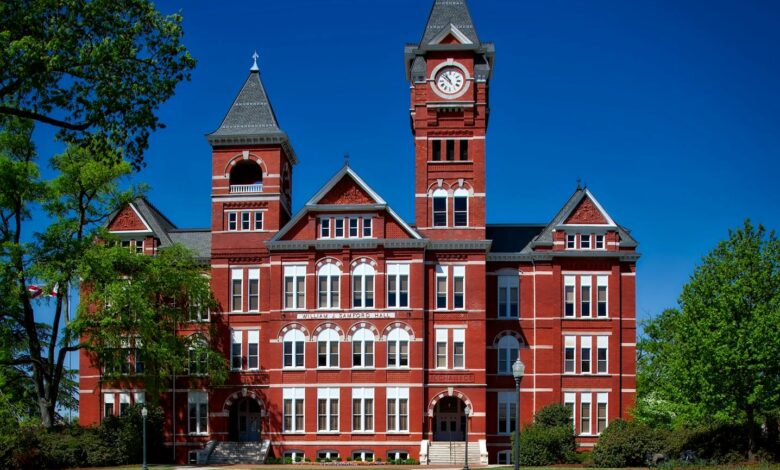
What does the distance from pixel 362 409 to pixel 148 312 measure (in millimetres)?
13864

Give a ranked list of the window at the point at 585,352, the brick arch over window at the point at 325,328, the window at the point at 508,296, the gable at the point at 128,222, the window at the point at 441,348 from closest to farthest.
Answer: the brick arch over window at the point at 325,328
the window at the point at 441,348
the window at the point at 585,352
the window at the point at 508,296
the gable at the point at 128,222

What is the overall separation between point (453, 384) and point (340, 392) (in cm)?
667

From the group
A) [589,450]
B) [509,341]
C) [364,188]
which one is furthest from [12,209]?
[589,450]

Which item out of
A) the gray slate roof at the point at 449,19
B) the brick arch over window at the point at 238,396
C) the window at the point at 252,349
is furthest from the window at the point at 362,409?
the gray slate roof at the point at 449,19

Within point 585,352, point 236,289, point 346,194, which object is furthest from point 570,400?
point 236,289

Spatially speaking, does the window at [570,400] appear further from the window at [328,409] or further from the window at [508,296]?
the window at [328,409]

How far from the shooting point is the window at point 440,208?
58.6 m

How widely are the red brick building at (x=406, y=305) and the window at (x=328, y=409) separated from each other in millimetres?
94

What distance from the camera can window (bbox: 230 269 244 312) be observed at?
5959 centimetres

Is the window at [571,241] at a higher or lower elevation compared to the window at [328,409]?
higher

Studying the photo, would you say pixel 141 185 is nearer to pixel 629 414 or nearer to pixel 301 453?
pixel 301 453

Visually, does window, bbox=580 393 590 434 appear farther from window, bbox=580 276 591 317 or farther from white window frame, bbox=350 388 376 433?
white window frame, bbox=350 388 376 433

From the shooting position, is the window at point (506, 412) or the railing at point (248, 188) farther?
the railing at point (248, 188)

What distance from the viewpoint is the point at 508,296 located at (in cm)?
5981
